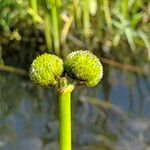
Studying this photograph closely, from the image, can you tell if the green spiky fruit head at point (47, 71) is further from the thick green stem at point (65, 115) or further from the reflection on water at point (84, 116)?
the reflection on water at point (84, 116)

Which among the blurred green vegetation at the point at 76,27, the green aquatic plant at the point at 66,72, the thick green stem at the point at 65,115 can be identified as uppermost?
the blurred green vegetation at the point at 76,27

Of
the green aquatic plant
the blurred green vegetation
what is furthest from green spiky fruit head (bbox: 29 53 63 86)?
the blurred green vegetation

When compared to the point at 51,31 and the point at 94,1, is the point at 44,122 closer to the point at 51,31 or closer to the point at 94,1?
the point at 51,31

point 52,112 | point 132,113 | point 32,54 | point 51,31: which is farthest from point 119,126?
point 32,54

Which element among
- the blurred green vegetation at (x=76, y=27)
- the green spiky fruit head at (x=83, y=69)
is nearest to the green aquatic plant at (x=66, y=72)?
the green spiky fruit head at (x=83, y=69)

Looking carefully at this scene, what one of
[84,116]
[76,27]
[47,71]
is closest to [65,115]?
[47,71]

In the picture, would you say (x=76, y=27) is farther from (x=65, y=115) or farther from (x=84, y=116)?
(x=65, y=115)

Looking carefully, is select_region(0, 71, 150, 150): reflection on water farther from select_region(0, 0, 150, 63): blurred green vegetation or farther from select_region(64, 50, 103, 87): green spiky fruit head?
select_region(64, 50, 103, 87): green spiky fruit head

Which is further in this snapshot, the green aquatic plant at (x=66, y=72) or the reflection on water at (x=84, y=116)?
the reflection on water at (x=84, y=116)
